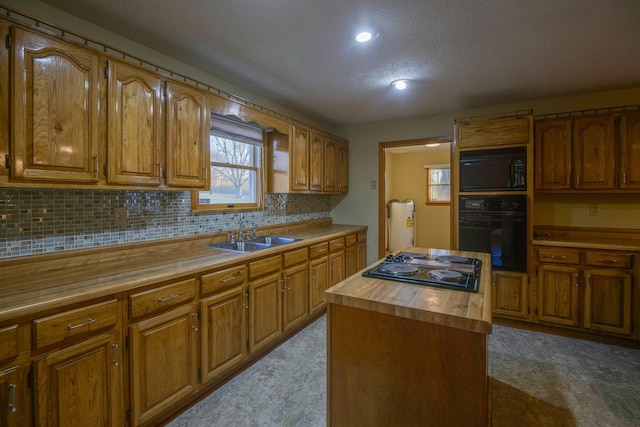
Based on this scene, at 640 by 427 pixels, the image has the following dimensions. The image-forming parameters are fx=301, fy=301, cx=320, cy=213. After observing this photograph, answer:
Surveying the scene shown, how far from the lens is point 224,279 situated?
2055 mm

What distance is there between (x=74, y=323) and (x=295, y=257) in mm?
1692

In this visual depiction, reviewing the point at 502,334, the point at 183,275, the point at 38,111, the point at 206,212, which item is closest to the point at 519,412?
the point at 502,334

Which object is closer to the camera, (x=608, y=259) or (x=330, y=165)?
(x=608, y=259)

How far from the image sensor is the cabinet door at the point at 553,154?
10.0 feet

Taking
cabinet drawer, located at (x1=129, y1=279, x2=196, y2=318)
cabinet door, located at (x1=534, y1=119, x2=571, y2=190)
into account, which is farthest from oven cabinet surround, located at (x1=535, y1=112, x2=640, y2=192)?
cabinet drawer, located at (x1=129, y1=279, x2=196, y2=318)

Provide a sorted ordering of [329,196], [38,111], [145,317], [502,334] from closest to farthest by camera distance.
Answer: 1. [38,111]
2. [145,317]
3. [502,334]
4. [329,196]

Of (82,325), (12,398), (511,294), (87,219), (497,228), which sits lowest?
(511,294)

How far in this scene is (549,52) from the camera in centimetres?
226

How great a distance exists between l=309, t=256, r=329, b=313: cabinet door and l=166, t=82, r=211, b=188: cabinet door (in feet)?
4.42

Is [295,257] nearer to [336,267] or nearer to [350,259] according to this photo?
[336,267]

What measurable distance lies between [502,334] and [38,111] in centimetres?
390

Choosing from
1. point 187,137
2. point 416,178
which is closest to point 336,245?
point 187,137

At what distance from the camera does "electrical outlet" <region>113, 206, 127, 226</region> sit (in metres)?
2.01

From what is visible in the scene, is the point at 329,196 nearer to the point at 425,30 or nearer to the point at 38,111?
the point at 425,30
